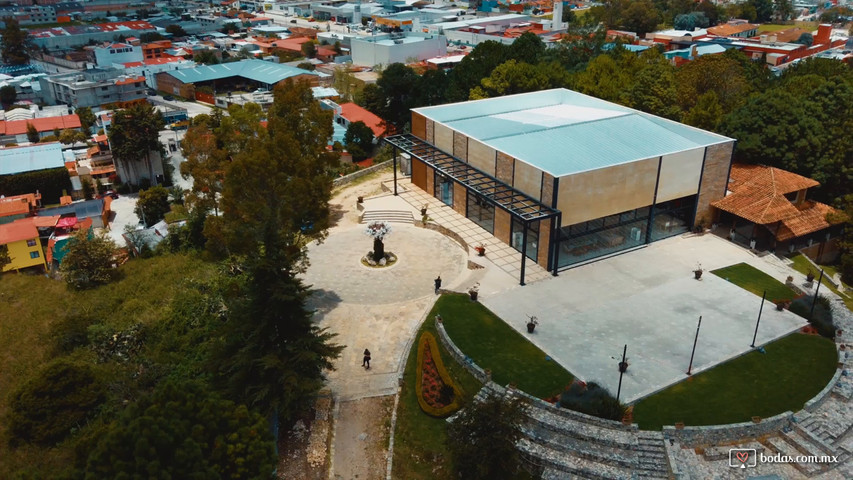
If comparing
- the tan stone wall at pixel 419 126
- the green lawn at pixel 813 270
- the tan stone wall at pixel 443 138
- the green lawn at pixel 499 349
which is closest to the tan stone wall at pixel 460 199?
the tan stone wall at pixel 443 138

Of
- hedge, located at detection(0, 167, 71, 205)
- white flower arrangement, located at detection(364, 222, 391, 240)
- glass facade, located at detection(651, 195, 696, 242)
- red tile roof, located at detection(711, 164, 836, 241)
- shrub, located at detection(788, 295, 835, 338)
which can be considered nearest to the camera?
shrub, located at detection(788, 295, 835, 338)

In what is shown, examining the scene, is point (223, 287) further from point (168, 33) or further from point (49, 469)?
point (168, 33)

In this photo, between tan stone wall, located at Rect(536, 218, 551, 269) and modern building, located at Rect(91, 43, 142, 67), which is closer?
tan stone wall, located at Rect(536, 218, 551, 269)

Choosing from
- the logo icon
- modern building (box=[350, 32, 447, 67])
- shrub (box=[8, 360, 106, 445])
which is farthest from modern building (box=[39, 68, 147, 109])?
the logo icon

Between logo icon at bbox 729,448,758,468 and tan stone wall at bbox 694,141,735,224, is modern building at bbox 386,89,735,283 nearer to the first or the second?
tan stone wall at bbox 694,141,735,224

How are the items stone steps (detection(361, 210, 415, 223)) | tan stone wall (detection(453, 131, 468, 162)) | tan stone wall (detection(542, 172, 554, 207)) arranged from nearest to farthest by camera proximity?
tan stone wall (detection(542, 172, 554, 207)) < tan stone wall (detection(453, 131, 468, 162)) < stone steps (detection(361, 210, 415, 223))

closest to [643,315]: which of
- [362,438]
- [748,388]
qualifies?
[748,388]

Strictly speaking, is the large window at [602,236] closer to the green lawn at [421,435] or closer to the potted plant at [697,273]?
the potted plant at [697,273]

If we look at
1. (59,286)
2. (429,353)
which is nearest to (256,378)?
(429,353)
